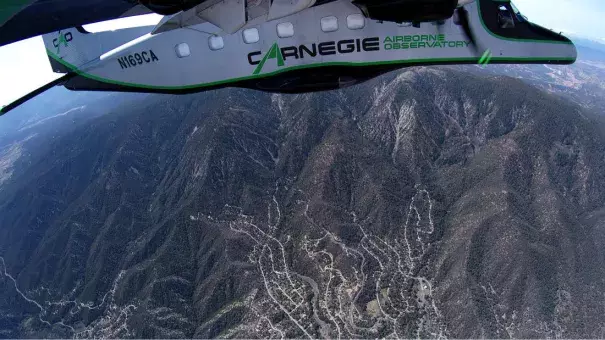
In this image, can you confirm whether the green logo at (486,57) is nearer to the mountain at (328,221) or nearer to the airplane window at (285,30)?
the airplane window at (285,30)

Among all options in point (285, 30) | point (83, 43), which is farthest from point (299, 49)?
point (83, 43)

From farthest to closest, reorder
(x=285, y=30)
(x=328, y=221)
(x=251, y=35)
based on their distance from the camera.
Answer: (x=328, y=221) < (x=251, y=35) < (x=285, y=30)

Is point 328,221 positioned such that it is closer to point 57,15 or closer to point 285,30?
point 285,30

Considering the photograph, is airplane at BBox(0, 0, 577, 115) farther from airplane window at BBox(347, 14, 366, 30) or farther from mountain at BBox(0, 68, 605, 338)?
mountain at BBox(0, 68, 605, 338)

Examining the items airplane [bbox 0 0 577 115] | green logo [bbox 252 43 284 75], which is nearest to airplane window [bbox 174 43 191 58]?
airplane [bbox 0 0 577 115]

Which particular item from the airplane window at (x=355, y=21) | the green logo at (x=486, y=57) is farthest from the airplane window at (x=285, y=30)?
the green logo at (x=486, y=57)

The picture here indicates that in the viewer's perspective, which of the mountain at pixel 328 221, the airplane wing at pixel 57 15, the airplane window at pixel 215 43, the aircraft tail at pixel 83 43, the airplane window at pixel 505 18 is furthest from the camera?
the mountain at pixel 328 221
